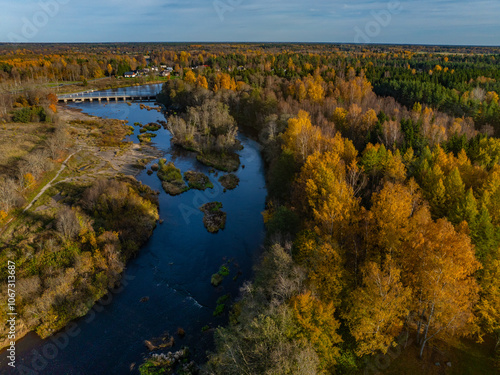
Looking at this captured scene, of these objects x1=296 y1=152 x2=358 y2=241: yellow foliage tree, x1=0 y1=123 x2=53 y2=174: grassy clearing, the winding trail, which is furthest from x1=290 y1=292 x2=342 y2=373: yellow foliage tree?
x1=0 y1=123 x2=53 y2=174: grassy clearing

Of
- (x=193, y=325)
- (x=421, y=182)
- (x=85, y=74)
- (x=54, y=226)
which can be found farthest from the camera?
(x=85, y=74)

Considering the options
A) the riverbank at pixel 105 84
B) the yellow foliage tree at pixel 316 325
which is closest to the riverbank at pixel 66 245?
the yellow foliage tree at pixel 316 325

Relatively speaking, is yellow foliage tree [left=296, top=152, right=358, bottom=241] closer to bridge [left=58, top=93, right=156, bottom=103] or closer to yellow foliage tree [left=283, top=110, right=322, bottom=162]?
yellow foliage tree [left=283, top=110, right=322, bottom=162]

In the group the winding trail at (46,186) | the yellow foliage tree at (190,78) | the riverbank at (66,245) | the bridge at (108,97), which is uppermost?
the yellow foliage tree at (190,78)

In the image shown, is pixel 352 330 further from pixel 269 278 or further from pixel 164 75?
pixel 164 75

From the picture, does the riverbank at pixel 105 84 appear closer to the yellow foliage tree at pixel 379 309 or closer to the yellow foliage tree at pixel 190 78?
the yellow foliage tree at pixel 190 78

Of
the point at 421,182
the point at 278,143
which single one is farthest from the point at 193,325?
the point at 278,143
